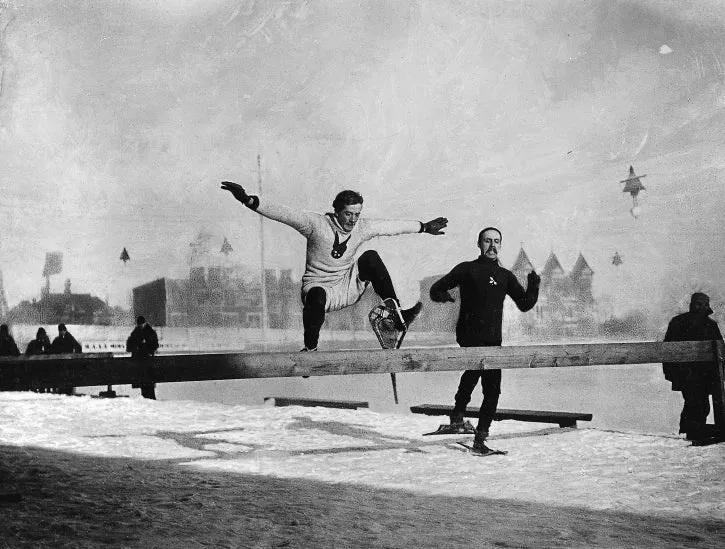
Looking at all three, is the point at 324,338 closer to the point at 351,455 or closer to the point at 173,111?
the point at 173,111

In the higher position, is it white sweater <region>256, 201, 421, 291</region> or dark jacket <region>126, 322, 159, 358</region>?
white sweater <region>256, 201, 421, 291</region>

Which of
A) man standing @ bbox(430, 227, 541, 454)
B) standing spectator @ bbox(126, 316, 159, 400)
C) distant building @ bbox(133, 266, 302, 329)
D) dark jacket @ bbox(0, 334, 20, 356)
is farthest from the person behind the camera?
distant building @ bbox(133, 266, 302, 329)

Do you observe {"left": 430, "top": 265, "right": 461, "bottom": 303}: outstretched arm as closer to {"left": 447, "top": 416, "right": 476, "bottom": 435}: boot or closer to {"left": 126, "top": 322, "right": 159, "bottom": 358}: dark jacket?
{"left": 447, "top": 416, "right": 476, "bottom": 435}: boot

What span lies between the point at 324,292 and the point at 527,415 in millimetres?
2387

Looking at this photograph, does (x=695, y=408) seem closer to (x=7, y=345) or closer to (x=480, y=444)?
(x=480, y=444)

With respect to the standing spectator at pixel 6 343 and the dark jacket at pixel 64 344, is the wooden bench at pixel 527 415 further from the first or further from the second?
the standing spectator at pixel 6 343

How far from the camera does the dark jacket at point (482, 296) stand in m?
6.00

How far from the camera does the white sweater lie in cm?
633

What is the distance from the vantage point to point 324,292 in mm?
6176

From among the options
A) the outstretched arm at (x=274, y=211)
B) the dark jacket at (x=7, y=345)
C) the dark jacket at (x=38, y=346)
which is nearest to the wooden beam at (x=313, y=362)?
the outstretched arm at (x=274, y=211)

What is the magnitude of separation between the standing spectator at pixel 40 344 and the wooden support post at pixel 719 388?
1169 cm

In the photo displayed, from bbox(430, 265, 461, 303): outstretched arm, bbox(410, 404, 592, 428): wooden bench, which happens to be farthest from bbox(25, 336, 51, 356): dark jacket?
bbox(430, 265, 461, 303): outstretched arm

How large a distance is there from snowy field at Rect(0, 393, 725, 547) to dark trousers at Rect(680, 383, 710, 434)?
18 centimetres

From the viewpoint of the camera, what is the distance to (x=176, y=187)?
15.9 m
